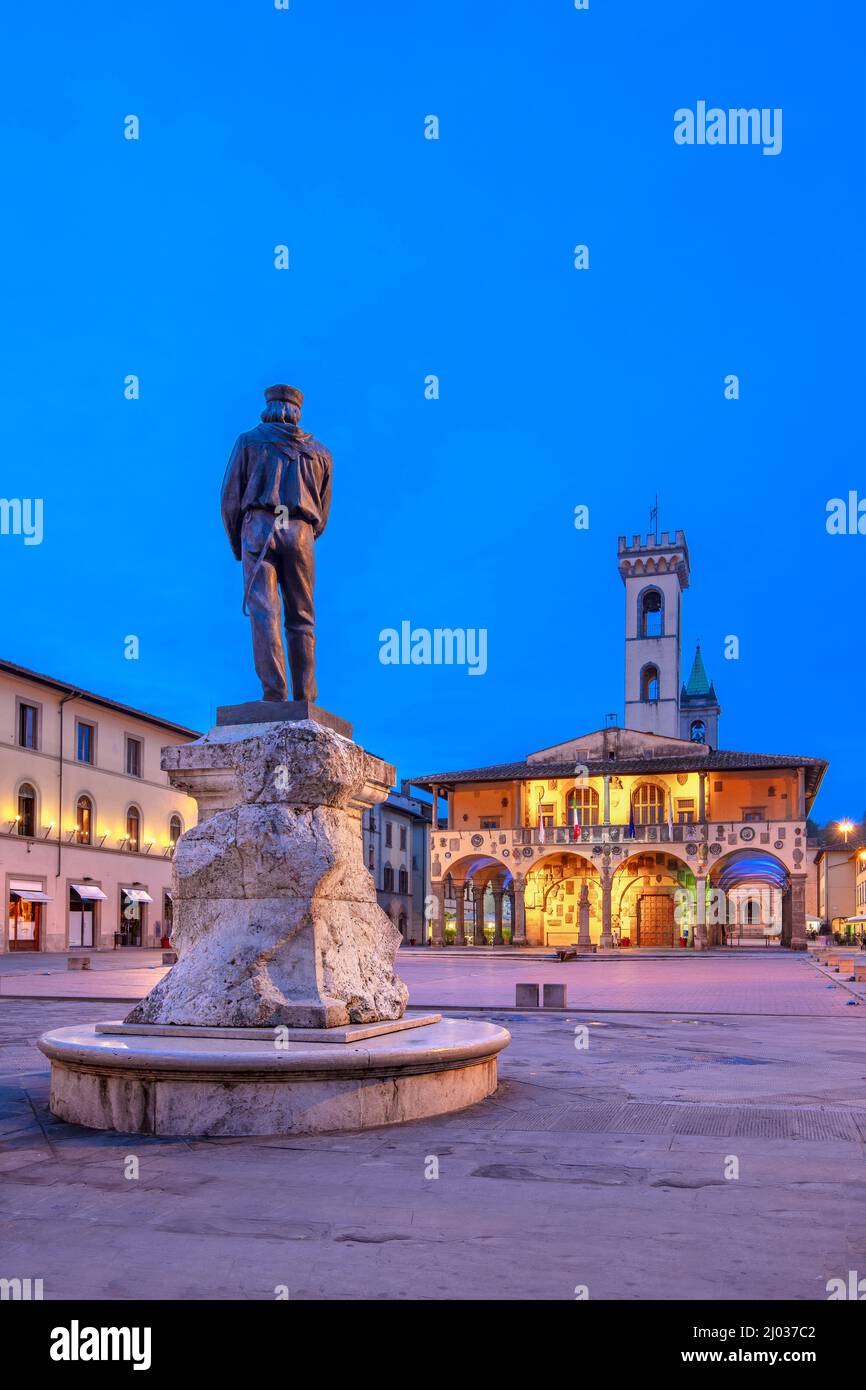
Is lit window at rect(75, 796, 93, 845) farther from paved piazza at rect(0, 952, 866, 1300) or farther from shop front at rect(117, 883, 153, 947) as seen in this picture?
paved piazza at rect(0, 952, 866, 1300)

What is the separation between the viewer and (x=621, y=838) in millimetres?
50938

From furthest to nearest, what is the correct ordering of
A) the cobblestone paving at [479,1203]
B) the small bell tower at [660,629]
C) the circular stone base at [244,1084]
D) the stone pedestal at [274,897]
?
the small bell tower at [660,629]
the stone pedestal at [274,897]
the circular stone base at [244,1084]
the cobblestone paving at [479,1203]

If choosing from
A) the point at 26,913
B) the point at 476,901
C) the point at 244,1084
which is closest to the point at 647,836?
the point at 476,901

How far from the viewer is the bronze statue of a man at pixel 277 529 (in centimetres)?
750

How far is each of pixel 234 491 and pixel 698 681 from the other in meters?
96.5

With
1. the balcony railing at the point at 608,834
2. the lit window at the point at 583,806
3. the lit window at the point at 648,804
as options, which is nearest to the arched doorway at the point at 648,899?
the lit window at the point at 648,804

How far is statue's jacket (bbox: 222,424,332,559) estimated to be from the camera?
752 centimetres

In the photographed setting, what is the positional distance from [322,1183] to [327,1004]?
1780mm

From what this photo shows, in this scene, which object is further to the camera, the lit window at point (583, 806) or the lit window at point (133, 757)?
the lit window at point (583, 806)

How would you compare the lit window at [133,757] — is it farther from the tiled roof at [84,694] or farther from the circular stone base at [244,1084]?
the circular stone base at [244,1084]

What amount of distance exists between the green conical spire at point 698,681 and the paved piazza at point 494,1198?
94.8 meters

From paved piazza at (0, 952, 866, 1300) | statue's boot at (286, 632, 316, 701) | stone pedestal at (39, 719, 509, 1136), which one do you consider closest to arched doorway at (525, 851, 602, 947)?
paved piazza at (0, 952, 866, 1300)

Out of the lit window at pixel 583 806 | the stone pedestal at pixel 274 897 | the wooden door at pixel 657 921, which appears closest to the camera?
the stone pedestal at pixel 274 897
